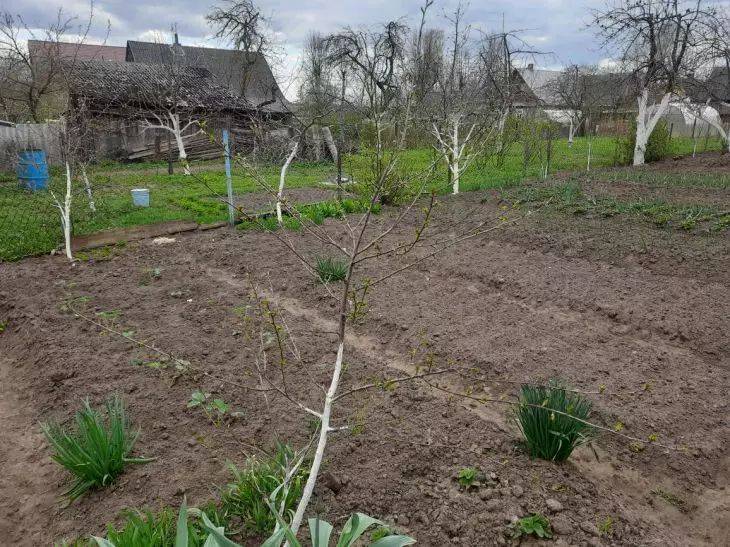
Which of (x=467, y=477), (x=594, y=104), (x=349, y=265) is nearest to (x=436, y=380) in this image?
(x=467, y=477)

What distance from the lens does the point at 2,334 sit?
16.3 feet

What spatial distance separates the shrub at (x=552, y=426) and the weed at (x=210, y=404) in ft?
6.01

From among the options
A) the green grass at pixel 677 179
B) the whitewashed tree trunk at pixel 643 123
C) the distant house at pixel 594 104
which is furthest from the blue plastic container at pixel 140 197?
the distant house at pixel 594 104

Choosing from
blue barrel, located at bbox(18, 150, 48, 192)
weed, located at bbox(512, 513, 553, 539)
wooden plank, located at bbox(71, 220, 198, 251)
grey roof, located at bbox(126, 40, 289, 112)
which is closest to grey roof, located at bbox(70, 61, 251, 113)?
grey roof, located at bbox(126, 40, 289, 112)

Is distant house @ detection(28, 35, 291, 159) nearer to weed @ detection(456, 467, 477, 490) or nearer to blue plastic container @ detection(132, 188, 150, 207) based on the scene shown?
blue plastic container @ detection(132, 188, 150, 207)

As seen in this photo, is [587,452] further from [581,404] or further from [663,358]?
[663,358]

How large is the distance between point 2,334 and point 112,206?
5.59 meters

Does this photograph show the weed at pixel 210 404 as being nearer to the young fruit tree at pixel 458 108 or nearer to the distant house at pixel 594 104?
the young fruit tree at pixel 458 108

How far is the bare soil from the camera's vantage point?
8.26 feet

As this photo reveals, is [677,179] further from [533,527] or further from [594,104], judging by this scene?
[594,104]

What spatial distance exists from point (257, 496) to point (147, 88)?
17538 millimetres

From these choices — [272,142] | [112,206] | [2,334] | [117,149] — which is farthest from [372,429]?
[117,149]

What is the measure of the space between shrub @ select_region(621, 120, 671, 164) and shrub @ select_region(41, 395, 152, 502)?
16251 mm

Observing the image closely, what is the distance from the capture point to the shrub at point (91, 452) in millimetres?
2607
